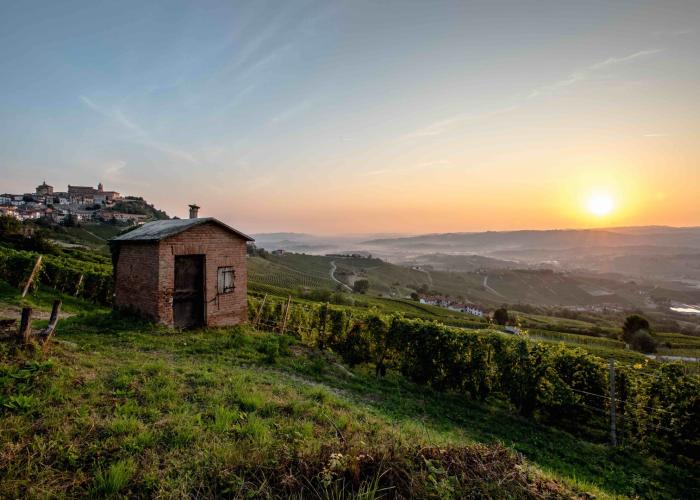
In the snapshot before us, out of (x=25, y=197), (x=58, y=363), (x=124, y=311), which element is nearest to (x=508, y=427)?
(x=58, y=363)

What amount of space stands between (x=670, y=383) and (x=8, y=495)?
12.3 metres

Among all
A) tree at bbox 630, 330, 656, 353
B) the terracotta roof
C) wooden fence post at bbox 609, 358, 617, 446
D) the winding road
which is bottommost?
the winding road

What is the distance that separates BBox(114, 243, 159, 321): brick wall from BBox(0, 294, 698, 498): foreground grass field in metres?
2.78

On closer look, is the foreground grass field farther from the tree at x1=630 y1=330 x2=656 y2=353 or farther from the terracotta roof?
the tree at x1=630 y1=330 x2=656 y2=353

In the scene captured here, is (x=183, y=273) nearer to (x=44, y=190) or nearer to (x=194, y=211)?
(x=194, y=211)

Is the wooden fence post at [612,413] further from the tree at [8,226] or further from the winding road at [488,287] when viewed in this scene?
the winding road at [488,287]

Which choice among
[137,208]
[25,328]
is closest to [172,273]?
[25,328]

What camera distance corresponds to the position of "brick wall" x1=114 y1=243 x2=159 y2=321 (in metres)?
13.6

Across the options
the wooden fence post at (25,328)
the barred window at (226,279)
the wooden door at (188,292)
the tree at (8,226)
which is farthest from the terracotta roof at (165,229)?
the tree at (8,226)

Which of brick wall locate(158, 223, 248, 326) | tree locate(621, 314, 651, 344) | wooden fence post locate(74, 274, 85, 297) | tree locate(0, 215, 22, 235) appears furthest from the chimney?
tree locate(621, 314, 651, 344)

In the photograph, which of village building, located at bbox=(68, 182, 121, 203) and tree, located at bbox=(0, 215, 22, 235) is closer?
tree, located at bbox=(0, 215, 22, 235)

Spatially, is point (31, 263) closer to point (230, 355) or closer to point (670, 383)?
point (230, 355)

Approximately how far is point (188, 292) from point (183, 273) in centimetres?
87

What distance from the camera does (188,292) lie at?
14.6 meters
